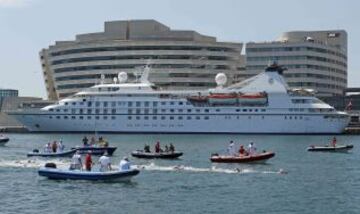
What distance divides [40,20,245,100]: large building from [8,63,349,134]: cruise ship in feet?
96.0

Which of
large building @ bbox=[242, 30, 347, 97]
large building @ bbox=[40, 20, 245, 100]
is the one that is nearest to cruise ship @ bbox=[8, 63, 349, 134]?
large building @ bbox=[40, 20, 245, 100]

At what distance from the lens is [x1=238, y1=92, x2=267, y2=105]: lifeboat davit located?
438 feet

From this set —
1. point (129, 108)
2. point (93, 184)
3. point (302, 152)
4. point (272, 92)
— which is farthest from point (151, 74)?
point (93, 184)

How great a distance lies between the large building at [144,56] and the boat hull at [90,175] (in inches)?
4779

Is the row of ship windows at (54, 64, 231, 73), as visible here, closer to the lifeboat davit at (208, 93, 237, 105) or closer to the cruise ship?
the cruise ship

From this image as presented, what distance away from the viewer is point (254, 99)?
438ft

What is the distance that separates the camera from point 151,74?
170375 millimetres

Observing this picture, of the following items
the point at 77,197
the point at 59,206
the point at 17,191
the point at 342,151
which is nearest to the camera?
the point at 59,206

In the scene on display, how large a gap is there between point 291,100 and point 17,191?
95.9 m

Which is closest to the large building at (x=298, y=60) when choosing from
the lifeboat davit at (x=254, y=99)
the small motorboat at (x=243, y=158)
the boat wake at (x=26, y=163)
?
the lifeboat davit at (x=254, y=99)

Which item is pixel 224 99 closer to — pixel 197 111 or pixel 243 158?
pixel 197 111

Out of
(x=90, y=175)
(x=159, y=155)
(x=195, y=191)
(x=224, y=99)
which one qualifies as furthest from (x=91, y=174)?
(x=224, y=99)

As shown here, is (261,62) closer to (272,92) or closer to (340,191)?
(272,92)

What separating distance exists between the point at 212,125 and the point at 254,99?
A: 9697 millimetres
